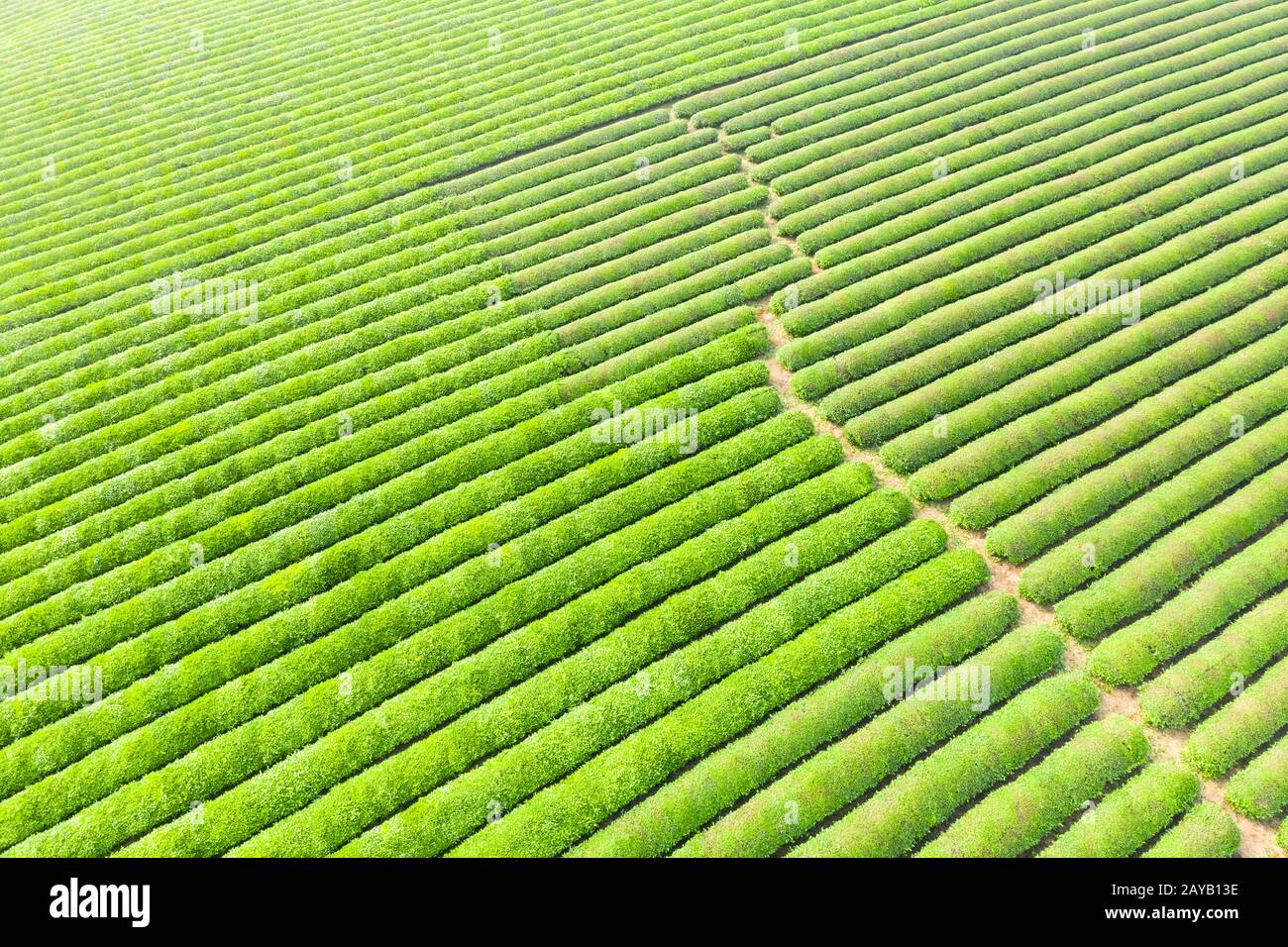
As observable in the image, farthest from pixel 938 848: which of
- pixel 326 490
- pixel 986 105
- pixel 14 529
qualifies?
pixel 986 105

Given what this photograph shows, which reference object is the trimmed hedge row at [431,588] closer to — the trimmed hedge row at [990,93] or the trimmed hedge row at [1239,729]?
the trimmed hedge row at [1239,729]

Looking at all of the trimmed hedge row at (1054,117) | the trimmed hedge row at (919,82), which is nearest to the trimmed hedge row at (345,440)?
the trimmed hedge row at (1054,117)

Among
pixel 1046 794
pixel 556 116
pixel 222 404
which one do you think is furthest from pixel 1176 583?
pixel 556 116

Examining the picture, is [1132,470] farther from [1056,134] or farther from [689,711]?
[1056,134]

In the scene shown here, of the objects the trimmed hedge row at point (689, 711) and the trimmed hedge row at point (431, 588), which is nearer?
the trimmed hedge row at point (689, 711)

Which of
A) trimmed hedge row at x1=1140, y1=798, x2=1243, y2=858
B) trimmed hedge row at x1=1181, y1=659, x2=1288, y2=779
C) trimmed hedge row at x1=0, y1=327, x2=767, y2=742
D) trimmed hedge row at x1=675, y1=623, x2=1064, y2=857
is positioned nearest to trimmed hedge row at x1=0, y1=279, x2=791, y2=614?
trimmed hedge row at x1=0, y1=327, x2=767, y2=742

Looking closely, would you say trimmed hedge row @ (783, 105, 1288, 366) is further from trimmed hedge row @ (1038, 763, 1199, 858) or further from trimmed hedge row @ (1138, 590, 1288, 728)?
trimmed hedge row @ (1038, 763, 1199, 858)
